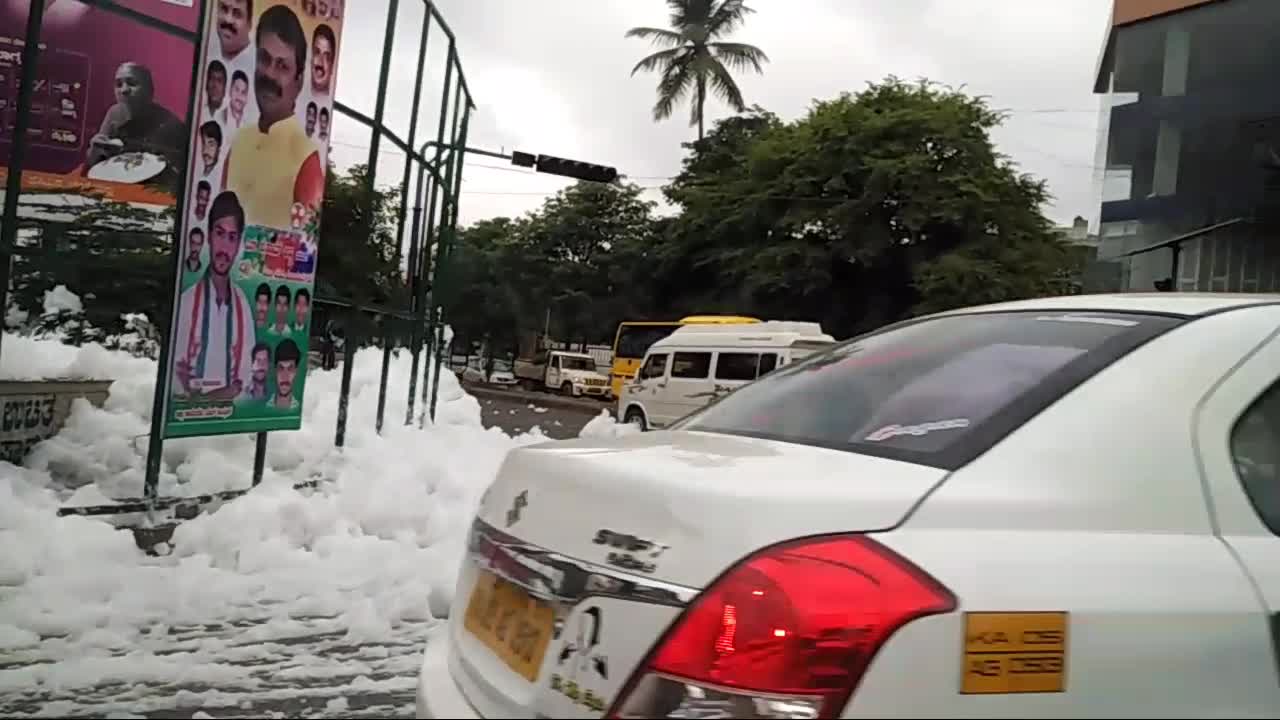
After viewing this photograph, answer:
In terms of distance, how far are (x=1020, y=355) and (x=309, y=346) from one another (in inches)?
230

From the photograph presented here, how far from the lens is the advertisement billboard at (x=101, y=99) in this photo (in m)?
7.59

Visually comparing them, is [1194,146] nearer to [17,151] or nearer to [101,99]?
[101,99]

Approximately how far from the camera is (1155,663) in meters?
1.74

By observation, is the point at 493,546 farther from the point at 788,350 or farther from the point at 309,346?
the point at 788,350

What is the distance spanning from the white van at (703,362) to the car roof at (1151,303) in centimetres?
1554

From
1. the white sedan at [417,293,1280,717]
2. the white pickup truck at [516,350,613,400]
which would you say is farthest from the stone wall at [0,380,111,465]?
the white pickup truck at [516,350,613,400]

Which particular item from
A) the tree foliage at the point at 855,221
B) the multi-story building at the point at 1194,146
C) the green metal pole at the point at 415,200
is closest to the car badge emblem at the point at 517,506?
the green metal pole at the point at 415,200

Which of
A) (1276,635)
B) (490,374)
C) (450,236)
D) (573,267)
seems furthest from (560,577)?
(490,374)

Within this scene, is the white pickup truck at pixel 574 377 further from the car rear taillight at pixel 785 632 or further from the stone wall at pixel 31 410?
the car rear taillight at pixel 785 632

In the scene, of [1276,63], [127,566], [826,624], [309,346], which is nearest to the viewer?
[826,624]

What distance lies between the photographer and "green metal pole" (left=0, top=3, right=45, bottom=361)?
17.7 ft

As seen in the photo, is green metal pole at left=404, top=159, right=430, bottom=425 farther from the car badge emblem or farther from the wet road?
the car badge emblem

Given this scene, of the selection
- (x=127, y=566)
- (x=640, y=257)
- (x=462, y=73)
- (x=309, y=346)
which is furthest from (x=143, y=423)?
(x=640, y=257)

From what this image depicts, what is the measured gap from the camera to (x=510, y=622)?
2.07m
